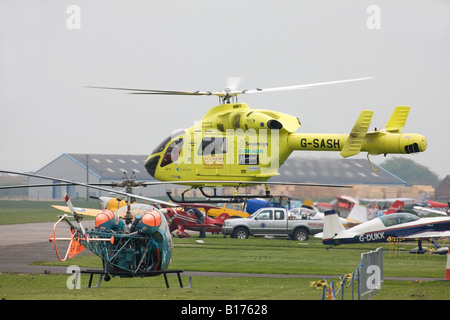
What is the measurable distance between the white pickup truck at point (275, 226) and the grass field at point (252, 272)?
60cm

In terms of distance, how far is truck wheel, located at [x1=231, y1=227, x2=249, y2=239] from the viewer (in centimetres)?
4003

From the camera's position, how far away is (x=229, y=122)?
974 inches

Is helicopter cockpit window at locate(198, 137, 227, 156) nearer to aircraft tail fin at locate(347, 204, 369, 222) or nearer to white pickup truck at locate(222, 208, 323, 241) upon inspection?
white pickup truck at locate(222, 208, 323, 241)

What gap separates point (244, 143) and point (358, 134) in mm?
3530

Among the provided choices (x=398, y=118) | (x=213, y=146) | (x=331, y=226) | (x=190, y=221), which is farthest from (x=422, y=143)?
(x=190, y=221)

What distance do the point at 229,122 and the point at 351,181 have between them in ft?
71.0

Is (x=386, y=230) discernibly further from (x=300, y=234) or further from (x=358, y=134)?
(x=358, y=134)

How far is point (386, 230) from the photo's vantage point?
1335 inches

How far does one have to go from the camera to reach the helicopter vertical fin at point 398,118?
78.7 ft

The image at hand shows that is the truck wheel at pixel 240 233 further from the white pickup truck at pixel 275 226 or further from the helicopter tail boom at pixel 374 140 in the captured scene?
the helicopter tail boom at pixel 374 140

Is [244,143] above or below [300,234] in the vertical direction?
above

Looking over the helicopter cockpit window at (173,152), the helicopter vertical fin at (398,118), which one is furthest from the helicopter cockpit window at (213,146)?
the helicopter vertical fin at (398,118)

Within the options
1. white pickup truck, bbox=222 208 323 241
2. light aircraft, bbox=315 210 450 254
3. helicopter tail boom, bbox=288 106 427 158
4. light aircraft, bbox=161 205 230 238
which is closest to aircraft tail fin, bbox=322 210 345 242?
light aircraft, bbox=315 210 450 254
